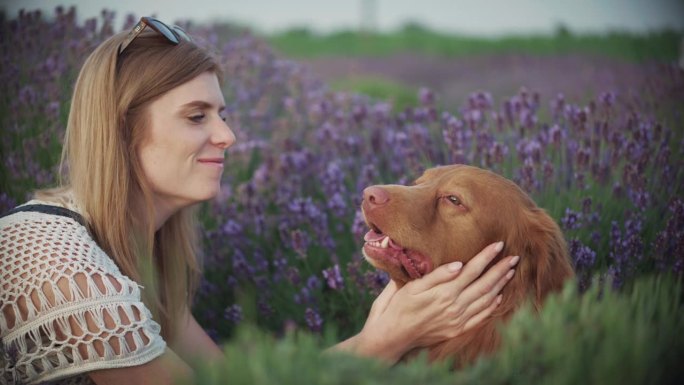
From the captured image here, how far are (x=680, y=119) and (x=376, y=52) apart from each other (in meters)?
11.7

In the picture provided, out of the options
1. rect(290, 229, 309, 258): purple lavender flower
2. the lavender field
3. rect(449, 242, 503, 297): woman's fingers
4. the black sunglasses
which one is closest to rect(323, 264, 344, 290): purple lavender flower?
the lavender field

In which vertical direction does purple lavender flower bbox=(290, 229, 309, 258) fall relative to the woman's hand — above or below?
below

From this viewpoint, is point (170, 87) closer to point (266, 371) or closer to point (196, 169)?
point (196, 169)

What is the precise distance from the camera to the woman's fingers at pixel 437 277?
9.01ft

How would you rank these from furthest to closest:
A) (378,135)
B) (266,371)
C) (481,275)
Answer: (378,135) < (481,275) < (266,371)

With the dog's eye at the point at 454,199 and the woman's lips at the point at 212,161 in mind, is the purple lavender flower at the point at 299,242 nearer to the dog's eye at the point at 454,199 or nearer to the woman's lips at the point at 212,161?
the woman's lips at the point at 212,161

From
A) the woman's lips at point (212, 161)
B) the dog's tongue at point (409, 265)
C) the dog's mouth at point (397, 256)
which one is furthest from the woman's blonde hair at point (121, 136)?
the dog's tongue at point (409, 265)

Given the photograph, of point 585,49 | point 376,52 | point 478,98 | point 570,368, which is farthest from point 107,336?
point 376,52

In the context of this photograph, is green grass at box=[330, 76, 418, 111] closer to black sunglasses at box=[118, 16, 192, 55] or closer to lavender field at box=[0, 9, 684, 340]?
lavender field at box=[0, 9, 684, 340]

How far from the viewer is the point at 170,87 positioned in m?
3.12

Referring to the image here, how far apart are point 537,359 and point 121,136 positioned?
2055mm

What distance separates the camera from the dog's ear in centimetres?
268

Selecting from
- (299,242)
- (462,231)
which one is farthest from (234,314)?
(462,231)

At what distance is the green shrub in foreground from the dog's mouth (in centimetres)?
111
